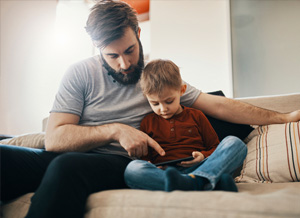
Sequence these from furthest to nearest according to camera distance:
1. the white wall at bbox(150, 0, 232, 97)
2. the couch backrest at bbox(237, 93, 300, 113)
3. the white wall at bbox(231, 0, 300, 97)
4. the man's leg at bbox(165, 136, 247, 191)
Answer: the white wall at bbox(150, 0, 232, 97) → the white wall at bbox(231, 0, 300, 97) → the couch backrest at bbox(237, 93, 300, 113) → the man's leg at bbox(165, 136, 247, 191)

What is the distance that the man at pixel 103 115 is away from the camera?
0.96 metres

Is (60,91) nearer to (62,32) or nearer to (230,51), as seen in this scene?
(230,51)

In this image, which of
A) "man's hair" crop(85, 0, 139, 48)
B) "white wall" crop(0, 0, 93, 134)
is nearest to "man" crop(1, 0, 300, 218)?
"man's hair" crop(85, 0, 139, 48)

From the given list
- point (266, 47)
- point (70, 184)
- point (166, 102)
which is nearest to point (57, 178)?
point (70, 184)

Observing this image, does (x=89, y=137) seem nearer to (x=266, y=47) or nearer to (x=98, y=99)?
(x=98, y=99)

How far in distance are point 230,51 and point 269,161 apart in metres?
1.63

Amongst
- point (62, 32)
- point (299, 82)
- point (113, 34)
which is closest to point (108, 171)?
point (113, 34)

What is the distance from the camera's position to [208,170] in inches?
34.4

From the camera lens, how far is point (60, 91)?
126 cm

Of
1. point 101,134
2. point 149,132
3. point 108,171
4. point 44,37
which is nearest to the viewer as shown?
point 108,171

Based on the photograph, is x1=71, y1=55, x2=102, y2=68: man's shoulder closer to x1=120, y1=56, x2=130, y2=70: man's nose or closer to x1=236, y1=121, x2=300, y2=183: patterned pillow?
x1=120, y1=56, x2=130, y2=70: man's nose

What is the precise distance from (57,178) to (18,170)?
29cm

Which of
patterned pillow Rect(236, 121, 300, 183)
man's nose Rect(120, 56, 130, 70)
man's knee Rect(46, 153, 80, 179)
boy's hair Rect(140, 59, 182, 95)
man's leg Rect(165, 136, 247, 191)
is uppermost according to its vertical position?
man's nose Rect(120, 56, 130, 70)

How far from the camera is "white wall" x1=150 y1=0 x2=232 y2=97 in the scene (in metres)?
2.68
